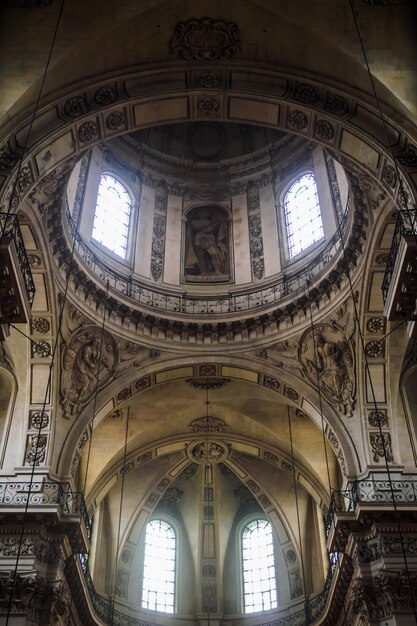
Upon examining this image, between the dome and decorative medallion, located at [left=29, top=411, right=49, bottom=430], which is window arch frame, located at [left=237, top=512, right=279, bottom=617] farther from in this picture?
decorative medallion, located at [left=29, top=411, right=49, bottom=430]

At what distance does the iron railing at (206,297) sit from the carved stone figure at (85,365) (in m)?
1.33

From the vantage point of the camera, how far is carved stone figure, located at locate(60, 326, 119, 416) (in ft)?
59.4

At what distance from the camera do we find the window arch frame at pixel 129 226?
66.3ft

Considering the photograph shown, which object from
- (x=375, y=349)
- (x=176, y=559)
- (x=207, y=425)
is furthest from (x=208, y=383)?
(x=176, y=559)

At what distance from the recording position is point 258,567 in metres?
23.2

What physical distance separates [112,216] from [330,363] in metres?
Answer: 7.32

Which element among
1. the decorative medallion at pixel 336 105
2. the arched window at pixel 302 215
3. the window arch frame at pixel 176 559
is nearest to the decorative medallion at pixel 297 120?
the decorative medallion at pixel 336 105

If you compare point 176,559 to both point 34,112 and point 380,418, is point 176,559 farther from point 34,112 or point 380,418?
point 34,112

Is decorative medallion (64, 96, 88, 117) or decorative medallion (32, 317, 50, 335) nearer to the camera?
decorative medallion (64, 96, 88, 117)

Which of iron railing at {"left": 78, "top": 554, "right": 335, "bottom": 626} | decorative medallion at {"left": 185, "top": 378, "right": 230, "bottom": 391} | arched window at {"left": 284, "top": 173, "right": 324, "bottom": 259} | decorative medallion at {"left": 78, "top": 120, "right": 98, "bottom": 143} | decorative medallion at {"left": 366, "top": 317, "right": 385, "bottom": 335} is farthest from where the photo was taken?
arched window at {"left": 284, "top": 173, "right": 324, "bottom": 259}

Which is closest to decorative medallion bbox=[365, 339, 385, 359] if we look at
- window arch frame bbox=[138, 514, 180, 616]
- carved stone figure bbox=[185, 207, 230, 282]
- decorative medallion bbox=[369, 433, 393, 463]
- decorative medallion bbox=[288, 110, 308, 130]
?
decorative medallion bbox=[369, 433, 393, 463]

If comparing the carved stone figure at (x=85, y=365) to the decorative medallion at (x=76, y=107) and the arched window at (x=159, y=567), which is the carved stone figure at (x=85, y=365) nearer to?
the decorative medallion at (x=76, y=107)

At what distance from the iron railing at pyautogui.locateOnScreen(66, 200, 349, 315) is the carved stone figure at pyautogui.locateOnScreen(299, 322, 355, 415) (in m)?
1.25

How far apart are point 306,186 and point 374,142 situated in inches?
316
